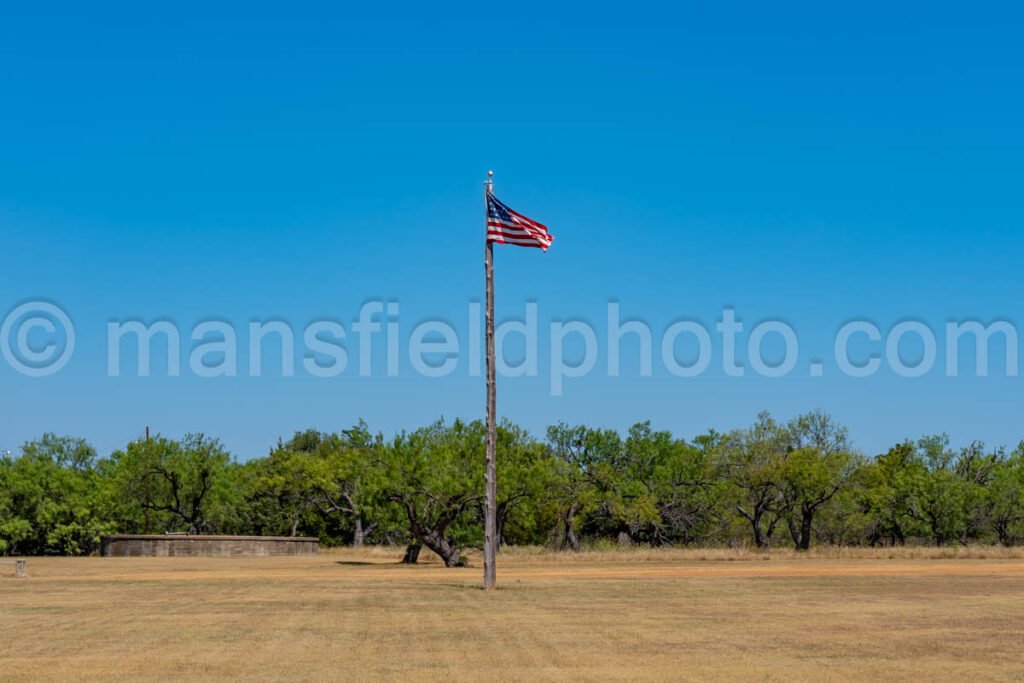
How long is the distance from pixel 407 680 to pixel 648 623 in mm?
8802

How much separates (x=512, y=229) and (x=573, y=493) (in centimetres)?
4193

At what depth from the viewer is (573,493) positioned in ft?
245

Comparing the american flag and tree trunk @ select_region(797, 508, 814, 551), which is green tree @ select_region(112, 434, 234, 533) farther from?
the american flag

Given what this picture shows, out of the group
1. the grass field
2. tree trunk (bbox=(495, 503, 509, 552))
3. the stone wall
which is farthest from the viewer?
the stone wall

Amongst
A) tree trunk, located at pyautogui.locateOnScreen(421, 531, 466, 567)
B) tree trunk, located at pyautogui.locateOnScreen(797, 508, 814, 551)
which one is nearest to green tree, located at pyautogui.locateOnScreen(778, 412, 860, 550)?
tree trunk, located at pyautogui.locateOnScreen(797, 508, 814, 551)

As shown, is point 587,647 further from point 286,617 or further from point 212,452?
point 212,452

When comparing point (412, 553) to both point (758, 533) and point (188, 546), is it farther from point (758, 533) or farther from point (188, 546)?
point (758, 533)

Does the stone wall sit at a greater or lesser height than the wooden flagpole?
lesser

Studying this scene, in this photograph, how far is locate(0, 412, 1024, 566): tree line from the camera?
67625 mm

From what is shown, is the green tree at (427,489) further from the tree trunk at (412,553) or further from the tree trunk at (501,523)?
the tree trunk at (501,523)

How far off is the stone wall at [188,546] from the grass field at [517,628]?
2699 cm

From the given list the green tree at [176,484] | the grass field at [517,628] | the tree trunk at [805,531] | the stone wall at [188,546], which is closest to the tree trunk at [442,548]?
the grass field at [517,628]

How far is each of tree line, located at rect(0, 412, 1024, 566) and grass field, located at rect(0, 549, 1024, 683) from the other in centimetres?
2170

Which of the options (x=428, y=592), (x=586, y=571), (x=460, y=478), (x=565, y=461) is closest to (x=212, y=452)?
(x=565, y=461)
